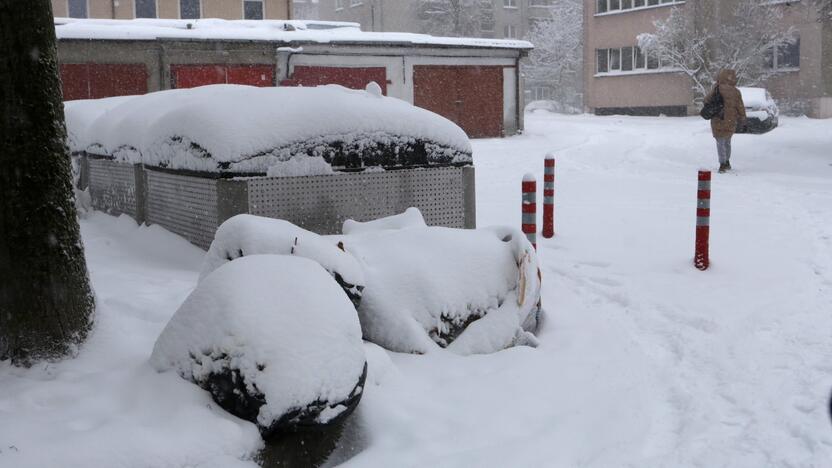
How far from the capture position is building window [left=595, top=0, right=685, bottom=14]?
3655 centimetres

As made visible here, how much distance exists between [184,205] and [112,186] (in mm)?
2129

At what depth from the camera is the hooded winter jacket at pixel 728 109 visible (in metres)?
14.8

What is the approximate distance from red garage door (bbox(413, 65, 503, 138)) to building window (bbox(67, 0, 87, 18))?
12677 mm

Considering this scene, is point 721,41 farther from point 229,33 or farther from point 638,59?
point 229,33

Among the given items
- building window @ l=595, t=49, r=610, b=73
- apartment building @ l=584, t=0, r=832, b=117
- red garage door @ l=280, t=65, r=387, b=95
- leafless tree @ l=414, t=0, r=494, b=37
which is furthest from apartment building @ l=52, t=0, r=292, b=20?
leafless tree @ l=414, t=0, r=494, b=37

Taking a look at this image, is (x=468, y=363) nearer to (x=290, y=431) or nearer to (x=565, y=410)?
(x=565, y=410)

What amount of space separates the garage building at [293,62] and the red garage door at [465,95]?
0.03 meters

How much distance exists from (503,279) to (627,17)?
35555mm

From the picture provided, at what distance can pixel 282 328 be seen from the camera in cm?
370

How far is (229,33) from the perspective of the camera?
865 inches

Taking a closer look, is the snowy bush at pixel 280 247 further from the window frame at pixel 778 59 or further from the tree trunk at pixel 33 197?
the window frame at pixel 778 59

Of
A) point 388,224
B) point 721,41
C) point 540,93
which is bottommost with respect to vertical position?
point 388,224

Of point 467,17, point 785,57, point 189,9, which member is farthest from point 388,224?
point 467,17

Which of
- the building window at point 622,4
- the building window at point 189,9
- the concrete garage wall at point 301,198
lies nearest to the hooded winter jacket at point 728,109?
the concrete garage wall at point 301,198
